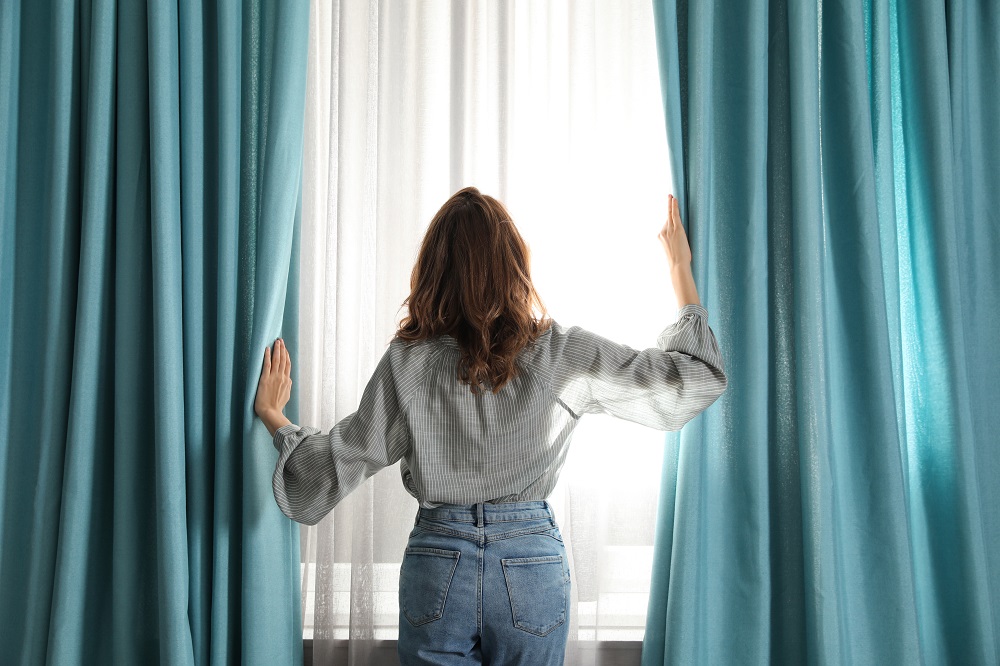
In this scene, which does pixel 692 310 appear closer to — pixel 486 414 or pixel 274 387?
pixel 486 414

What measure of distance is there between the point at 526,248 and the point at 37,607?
1328 mm

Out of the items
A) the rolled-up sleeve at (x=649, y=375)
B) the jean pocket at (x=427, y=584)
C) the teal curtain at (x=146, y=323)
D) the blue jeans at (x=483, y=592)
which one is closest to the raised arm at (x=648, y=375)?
the rolled-up sleeve at (x=649, y=375)

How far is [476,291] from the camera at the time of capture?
125 centimetres

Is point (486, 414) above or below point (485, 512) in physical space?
above

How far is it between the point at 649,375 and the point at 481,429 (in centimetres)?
34

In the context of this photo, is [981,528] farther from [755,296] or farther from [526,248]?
[526,248]

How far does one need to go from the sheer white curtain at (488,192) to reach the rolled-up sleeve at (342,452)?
0.28 m

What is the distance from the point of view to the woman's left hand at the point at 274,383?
1477 millimetres

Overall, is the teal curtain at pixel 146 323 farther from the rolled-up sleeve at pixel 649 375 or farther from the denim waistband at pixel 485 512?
the rolled-up sleeve at pixel 649 375

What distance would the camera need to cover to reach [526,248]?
1339 mm

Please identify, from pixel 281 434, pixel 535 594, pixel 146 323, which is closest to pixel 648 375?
pixel 535 594

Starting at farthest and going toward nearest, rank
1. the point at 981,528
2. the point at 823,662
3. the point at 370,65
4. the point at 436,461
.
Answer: the point at 370,65 < the point at 981,528 < the point at 823,662 < the point at 436,461

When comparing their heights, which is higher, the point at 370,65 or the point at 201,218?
the point at 370,65

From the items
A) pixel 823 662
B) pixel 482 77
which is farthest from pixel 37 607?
pixel 823 662
